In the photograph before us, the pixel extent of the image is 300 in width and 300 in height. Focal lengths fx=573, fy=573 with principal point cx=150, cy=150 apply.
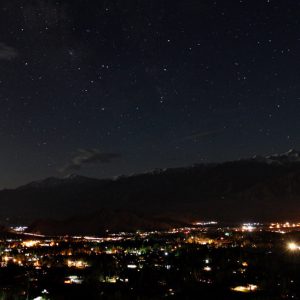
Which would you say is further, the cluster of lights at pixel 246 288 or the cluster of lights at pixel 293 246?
the cluster of lights at pixel 293 246

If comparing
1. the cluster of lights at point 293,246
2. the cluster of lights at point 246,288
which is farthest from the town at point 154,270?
the cluster of lights at point 293,246

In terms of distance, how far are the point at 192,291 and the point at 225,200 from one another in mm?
156108

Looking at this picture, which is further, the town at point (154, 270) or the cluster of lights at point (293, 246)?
the cluster of lights at point (293, 246)

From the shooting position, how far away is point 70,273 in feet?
186

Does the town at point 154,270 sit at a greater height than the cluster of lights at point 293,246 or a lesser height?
lesser

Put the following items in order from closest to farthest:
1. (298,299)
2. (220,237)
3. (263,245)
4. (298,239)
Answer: (298,299), (263,245), (298,239), (220,237)

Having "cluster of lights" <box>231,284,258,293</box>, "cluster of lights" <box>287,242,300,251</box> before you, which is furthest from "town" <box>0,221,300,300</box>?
"cluster of lights" <box>287,242,300,251</box>

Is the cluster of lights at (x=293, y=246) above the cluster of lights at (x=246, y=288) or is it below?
above

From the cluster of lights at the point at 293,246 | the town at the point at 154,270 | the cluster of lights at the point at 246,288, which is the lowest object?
the cluster of lights at the point at 246,288

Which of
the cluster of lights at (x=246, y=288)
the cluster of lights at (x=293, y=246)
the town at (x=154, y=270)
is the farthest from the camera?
the cluster of lights at (x=293, y=246)

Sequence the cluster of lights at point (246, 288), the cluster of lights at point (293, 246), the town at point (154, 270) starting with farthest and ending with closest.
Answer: the cluster of lights at point (293, 246) → the cluster of lights at point (246, 288) → the town at point (154, 270)

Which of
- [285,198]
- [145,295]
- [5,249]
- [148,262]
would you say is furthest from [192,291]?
[285,198]

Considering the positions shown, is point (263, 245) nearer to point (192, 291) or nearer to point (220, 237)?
point (220, 237)

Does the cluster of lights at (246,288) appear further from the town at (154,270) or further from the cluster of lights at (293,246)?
the cluster of lights at (293,246)
